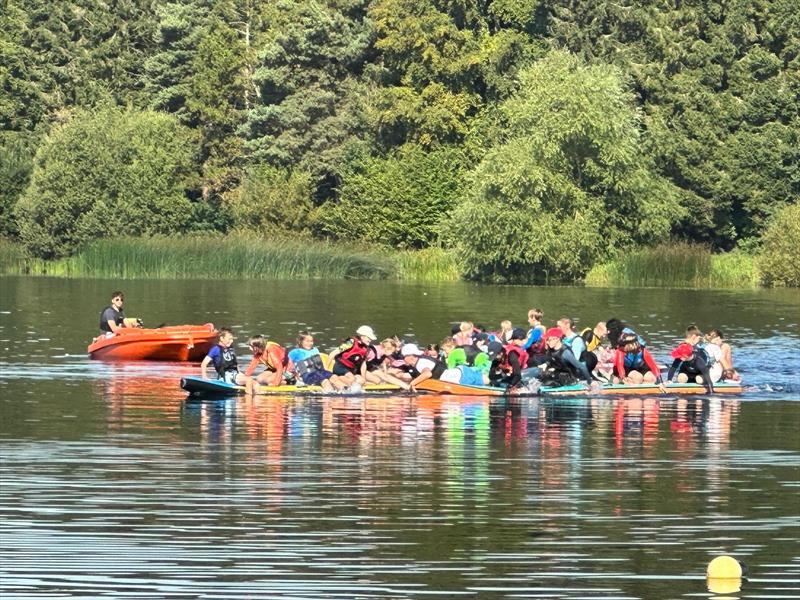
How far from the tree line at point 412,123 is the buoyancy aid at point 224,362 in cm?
4594

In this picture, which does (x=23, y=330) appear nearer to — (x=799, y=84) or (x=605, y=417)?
(x=605, y=417)

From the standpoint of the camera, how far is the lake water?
58.5 feet

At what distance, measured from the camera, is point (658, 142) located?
87375 millimetres

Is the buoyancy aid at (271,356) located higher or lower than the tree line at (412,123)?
lower

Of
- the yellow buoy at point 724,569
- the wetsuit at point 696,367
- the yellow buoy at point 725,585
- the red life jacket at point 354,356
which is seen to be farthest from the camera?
the wetsuit at point 696,367

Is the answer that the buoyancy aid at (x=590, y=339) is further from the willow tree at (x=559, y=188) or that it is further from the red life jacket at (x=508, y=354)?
the willow tree at (x=559, y=188)

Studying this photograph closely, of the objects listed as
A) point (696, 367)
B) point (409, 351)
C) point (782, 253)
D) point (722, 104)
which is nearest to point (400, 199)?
point (722, 104)

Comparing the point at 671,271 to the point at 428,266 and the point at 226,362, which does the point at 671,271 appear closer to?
the point at 428,266

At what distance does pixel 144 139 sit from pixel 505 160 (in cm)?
2338

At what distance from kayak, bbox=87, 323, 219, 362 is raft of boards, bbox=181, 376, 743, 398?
821 cm

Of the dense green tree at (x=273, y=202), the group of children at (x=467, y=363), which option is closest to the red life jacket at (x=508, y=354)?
the group of children at (x=467, y=363)

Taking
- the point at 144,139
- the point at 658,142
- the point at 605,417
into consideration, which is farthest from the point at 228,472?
the point at 144,139

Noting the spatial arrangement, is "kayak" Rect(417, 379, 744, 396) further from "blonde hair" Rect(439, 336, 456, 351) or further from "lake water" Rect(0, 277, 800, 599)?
"blonde hair" Rect(439, 336, 456, 351)

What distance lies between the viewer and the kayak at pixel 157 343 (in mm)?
42250
